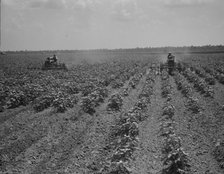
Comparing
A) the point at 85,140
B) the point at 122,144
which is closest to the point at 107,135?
the point at 85,140

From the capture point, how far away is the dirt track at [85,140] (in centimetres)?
691

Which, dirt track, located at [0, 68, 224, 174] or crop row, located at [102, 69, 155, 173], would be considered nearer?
crop row, located at [102, 69, 155, 173]

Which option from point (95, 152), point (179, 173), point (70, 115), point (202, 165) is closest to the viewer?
point (179, 173)

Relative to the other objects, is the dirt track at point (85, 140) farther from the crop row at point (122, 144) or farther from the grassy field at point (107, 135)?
the crop row at point (122, 144)

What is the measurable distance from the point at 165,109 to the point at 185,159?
472 cm

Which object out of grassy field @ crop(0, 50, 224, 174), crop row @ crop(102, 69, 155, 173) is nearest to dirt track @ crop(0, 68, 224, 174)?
grassy field @ crop(0, 50, 224, 174)

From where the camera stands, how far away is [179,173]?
6.44 meters

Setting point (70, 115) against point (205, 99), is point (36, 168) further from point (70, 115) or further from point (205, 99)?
point (205, 99)

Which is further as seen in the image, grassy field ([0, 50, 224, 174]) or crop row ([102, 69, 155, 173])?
grassy field ([0, 50, 224, 174])

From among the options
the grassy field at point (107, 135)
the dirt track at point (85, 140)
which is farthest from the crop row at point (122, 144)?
the dirt track at point (85, 140)

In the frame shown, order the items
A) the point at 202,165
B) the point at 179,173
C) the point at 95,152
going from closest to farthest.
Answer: the point at 179,173 < the point at 202,165 < the point at 95,152

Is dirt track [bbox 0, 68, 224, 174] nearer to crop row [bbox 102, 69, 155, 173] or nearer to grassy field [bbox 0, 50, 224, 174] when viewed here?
grassy field [bbox 0, 50, 224, 174]

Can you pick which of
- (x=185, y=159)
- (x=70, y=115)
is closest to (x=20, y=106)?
(x=70, y=115)

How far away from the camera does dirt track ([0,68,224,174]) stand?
6.91m
